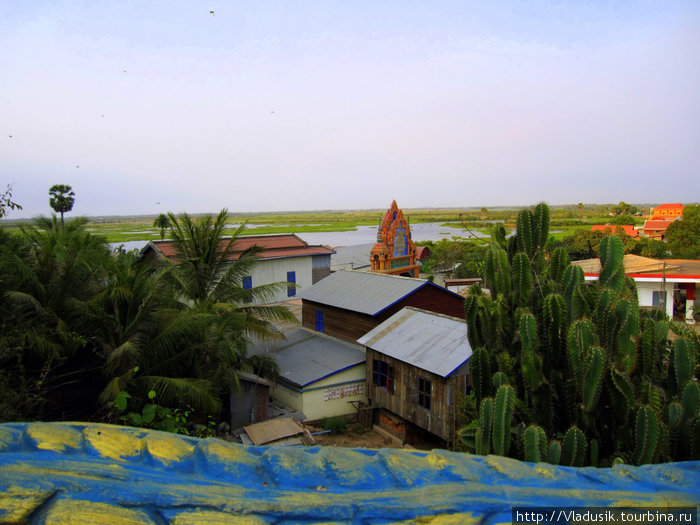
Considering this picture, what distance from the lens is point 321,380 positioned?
15.1m

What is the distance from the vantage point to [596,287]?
258 inches

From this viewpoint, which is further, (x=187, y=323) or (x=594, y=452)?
(x=187, y=323)

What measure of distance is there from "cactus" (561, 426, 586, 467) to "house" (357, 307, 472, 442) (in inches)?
299

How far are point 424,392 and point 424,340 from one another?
5.37 ft

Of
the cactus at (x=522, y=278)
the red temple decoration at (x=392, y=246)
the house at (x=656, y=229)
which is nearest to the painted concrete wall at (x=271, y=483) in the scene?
the cactus at (x=522, y=278)

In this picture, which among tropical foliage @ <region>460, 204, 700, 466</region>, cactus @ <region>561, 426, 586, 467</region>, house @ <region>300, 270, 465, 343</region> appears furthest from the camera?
house @ <region>300, 270, 465, 343</region>

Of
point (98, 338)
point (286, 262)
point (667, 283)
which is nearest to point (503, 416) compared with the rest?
point (98, 338)

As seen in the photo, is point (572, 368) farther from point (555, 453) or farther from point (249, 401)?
point (249, 401)

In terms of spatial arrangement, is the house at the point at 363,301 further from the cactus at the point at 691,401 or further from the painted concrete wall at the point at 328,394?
the cactus at the point at 691,401

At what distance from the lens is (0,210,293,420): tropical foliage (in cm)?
888

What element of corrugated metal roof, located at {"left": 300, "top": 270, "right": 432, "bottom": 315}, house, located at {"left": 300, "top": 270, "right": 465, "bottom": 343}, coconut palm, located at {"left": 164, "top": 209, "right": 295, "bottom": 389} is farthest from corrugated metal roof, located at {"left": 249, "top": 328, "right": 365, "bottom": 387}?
coconut palm, located at {"left": 164, "top": 209, "right": 295, "bottom": 389}

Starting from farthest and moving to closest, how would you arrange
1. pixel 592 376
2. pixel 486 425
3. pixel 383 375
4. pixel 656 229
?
pixel 656 229 → pixel 383 375 → pixel 486 425 → pixel 592 376

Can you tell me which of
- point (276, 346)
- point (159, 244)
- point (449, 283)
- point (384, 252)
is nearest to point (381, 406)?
point (276, 346)

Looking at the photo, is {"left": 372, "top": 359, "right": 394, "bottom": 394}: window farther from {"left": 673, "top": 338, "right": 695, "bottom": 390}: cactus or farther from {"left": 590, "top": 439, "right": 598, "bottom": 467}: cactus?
{"left": 673, "top": 338, "right": 695, "bottom": 390}: cactus
